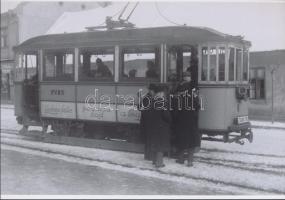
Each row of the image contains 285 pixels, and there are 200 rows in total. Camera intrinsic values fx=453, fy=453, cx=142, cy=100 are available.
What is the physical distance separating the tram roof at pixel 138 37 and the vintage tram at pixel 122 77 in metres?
0.02

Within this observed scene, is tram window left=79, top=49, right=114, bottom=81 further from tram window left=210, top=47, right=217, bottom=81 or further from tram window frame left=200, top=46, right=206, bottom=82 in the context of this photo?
tram window left=210, top=47, right=217, bottom=81

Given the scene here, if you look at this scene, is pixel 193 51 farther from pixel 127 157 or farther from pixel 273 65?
pixel 273 65

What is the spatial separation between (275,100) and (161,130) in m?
8.78

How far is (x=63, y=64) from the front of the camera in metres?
9.83

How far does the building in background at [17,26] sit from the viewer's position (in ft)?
33.1

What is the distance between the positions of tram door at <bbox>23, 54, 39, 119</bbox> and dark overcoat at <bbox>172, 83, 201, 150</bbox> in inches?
151

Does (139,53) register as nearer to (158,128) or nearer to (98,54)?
(98,54)

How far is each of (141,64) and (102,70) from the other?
91cm

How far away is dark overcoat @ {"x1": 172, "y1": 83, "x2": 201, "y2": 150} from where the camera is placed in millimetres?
7949

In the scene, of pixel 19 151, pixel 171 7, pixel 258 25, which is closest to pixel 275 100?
pixel 258 25

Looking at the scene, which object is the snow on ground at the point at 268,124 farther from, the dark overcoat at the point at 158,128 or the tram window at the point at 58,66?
the tram window at the point at 58,66

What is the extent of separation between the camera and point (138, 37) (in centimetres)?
891

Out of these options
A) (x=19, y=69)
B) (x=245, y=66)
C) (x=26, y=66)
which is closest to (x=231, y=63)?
(x=245, y=66)

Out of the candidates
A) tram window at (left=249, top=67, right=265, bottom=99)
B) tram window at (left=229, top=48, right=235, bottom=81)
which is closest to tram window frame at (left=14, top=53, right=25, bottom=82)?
tram window at (left=229, top=48, right=235, bottom=81)
